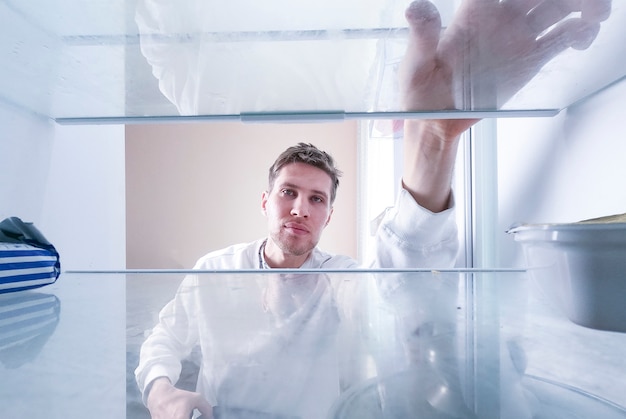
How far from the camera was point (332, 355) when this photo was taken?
0.32m

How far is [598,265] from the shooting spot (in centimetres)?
33

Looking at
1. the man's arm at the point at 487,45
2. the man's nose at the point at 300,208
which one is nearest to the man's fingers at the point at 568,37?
the man's arm at the point at 487,45

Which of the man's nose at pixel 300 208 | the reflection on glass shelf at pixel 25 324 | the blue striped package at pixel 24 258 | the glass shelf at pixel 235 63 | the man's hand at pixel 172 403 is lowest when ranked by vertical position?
the reflection on glass shelf at pixel 25 324

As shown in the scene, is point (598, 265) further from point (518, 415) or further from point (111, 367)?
point (111, 367)

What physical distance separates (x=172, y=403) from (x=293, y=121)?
580 millimetres

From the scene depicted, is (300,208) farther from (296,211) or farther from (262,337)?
(262,337)

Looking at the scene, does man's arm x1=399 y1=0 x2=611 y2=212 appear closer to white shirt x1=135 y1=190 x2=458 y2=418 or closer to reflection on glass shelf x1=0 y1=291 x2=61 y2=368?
white shirt x1=135 y1=190 x2=458 y2=418

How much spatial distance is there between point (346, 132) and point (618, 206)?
269 centimetres

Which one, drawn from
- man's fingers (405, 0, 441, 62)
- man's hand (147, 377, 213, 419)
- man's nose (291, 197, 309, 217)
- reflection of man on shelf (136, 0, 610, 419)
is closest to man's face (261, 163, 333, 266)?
man's nose (291, 197, 309, 217)

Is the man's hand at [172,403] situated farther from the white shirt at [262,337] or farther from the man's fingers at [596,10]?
the man's fingers at [596,10]

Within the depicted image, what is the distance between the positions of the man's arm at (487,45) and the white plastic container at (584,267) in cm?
24

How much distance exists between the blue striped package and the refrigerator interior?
0.03 metres

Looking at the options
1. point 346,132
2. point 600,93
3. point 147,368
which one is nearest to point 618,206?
point 600,93

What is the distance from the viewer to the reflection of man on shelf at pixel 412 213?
0.26m
